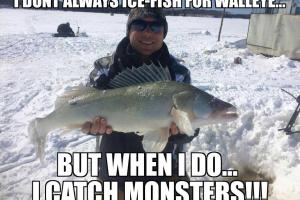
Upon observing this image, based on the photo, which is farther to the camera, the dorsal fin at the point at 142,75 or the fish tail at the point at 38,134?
the fish tail at the point at 38,134

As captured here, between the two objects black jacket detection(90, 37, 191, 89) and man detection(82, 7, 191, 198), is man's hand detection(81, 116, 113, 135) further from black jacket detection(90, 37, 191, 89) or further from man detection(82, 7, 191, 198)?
black jacket detection(90, 37, 191, 89)

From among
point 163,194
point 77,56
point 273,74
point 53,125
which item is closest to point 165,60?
point 53,125

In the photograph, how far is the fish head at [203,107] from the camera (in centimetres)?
282

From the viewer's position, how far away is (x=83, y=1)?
31.4 ft

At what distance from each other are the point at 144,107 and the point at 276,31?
1345 cm

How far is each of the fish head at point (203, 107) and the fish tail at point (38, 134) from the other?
1.12 m

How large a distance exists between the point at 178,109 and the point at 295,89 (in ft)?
23.0

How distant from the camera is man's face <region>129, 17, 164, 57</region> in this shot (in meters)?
3.27

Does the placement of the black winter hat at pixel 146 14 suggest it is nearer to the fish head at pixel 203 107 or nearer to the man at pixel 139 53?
the man at pixel 139 53

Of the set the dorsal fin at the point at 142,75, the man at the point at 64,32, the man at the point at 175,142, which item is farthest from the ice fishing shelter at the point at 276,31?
the dorsal fin at the point at 142,75

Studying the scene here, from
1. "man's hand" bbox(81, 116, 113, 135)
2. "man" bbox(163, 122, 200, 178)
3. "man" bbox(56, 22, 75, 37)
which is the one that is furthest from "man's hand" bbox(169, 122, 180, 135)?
"man" bbox(56, 22, 75, 37)

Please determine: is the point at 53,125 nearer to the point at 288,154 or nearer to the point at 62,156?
the point at 62,156

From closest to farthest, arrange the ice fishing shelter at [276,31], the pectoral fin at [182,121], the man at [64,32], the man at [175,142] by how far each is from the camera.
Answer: the pectoral fin at [182,121] → the man at [175,142] → the ice fishing shelter at [276,31] → the man at [64,32]

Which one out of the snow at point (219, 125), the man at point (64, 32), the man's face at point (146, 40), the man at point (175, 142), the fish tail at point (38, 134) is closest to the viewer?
the man at point (175, 142)
